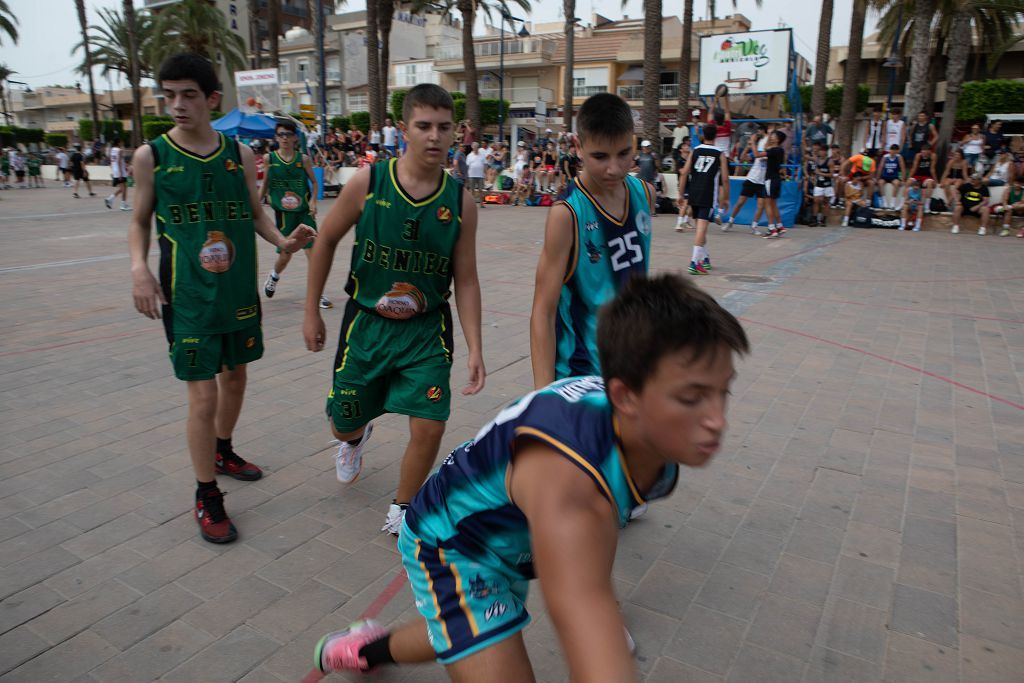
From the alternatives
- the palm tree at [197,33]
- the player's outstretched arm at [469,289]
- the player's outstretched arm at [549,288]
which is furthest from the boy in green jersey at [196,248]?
the palm tree at [197,33]

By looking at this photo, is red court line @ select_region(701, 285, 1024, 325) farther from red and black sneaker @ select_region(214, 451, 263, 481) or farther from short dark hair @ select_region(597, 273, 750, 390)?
short dark hair @ select_region(597, 273, 750, 390)

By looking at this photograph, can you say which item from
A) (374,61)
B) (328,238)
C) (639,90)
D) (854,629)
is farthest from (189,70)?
(639,90)

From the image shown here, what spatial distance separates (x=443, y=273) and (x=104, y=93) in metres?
99.0

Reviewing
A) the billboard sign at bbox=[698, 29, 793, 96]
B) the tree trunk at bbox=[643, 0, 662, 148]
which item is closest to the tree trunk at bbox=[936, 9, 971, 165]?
the billboard sign at bbox=[698, 29, 793, 96]

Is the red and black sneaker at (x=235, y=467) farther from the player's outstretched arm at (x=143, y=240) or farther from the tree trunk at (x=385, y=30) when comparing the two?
the tree trunk at (x=385, y=30)

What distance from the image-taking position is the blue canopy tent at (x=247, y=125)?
2017 centimetres

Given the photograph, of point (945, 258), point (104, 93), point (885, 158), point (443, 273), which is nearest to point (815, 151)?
point (885, 158)

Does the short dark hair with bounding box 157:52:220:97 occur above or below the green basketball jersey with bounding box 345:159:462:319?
above

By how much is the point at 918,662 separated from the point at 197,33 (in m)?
46.3

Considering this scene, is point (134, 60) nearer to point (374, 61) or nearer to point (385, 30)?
point (385, 30)

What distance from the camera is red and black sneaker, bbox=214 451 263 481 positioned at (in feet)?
12.7


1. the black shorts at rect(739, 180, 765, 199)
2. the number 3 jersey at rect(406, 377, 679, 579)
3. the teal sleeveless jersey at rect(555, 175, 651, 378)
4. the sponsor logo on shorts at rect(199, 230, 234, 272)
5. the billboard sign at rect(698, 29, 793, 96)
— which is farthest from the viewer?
the billboard sign at rect(698, 29, 793, 96)

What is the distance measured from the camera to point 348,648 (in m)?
2.18

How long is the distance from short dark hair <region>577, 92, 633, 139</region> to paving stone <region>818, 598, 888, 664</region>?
2163 mm
